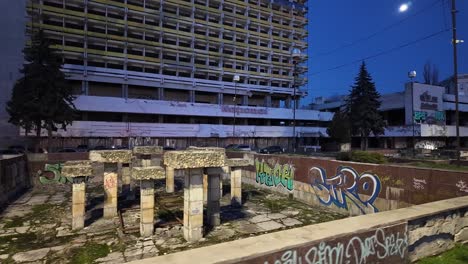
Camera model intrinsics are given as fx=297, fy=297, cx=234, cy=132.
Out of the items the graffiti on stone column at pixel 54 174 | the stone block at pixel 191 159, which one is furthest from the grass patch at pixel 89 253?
the graffiti on stone column at pixel 54 174

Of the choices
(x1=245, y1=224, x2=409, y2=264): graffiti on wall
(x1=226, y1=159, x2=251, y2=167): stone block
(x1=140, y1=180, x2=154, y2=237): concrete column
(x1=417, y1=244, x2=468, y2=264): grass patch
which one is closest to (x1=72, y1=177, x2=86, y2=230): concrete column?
(x1=140, y1=180, x2=154, y2=237): concrete column

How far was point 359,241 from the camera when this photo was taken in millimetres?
4391

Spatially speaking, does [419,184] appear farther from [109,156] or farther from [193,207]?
[109,156]

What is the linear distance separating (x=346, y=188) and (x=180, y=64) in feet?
173

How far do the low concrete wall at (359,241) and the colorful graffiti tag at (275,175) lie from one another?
36.2 feet

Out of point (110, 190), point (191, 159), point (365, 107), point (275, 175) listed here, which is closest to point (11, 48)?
point (110, 190)

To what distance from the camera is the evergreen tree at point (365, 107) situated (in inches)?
1903

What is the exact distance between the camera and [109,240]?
33.0 feet

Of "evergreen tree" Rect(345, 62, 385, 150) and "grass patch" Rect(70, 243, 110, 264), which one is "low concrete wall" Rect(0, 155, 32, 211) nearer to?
"grass patch" Rect(70, 243, 110, 264)

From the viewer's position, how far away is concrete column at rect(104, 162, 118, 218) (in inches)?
512

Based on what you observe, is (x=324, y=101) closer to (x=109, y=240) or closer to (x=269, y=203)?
(x=269, y=203)

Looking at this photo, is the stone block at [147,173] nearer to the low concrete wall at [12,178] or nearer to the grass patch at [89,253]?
the grass patch at [89,253]

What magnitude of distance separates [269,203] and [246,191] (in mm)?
3568

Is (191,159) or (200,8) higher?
(200,8)
